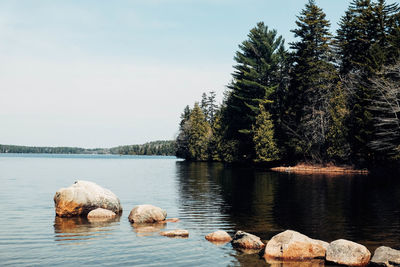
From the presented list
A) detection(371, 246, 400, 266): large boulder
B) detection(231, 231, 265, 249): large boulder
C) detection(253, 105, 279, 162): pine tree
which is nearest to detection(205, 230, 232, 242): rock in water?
detection(231, 231, 265, 249): large boulder

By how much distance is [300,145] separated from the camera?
64.4 m

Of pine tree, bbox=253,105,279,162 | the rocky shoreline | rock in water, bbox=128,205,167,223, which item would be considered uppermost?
pine tree, bbox=253,105,279,162

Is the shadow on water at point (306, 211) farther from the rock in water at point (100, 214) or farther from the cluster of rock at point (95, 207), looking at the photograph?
the rock in water at point (100, 214)

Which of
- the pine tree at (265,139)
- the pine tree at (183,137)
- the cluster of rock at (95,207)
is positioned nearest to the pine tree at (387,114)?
the pine tree at (265,139)

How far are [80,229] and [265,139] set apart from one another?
53.3m

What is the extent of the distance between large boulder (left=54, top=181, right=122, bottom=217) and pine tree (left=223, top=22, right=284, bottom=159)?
5316cm

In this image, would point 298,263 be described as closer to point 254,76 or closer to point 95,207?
point 95,207

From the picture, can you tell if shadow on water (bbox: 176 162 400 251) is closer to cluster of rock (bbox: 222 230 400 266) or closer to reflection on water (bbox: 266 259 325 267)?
cluster of rock (bbox: 222 230 400 266)

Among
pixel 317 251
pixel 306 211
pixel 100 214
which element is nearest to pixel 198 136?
pixel 306 211

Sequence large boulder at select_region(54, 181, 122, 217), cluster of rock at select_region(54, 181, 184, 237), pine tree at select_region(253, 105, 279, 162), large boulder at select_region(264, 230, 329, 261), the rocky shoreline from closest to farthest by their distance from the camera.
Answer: large boulder at select_region(264, 230, 329, 261), cluster of rock at select_region(54, 181, 184, 237), large boulder at select_region(54, 181, 122, 217), the rocky shoreline, pine tree at select_region(253, 105, 279, 162)

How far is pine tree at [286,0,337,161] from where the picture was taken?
204 ft

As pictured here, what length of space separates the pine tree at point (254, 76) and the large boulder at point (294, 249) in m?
59.4

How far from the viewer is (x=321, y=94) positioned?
6294 cm

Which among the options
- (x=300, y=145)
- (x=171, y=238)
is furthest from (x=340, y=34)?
(x=171, y=238)
